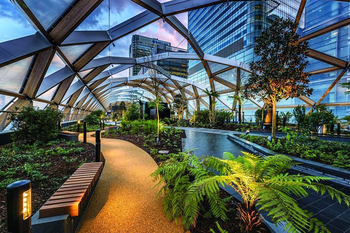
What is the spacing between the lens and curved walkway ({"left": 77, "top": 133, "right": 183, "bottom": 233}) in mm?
2191

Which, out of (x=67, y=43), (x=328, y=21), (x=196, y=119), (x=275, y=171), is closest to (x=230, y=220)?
(x=275, y=171)

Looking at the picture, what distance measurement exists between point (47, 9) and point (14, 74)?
4.36 metres

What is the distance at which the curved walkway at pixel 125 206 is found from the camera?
219 centimetres

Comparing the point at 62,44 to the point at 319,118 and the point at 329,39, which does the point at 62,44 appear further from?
the point at 329,39

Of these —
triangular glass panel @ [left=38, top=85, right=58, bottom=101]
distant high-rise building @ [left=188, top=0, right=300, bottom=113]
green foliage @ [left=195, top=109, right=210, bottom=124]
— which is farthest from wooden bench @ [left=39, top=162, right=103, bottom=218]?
distant high-rise building @ [left=188, top=0, right=300, bottom=113]

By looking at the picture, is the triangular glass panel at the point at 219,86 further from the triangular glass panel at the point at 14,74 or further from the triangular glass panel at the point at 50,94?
the triangular glass panel at the point at 14,74

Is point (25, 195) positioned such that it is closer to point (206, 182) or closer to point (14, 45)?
point (206, 182)

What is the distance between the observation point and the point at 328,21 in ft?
34.3

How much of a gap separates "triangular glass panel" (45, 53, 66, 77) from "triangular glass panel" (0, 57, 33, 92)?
1847 millimetres

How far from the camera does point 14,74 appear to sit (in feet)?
26.2

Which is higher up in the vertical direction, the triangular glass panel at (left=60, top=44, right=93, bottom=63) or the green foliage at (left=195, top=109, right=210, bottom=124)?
the triangular glass panel at (left=60, top=44, right=93, bottom=63)

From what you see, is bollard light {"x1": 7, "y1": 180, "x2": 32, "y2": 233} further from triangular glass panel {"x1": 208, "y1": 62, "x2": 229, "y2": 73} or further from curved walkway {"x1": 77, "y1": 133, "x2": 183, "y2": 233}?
triangular glass panel {"x1": 208, "y1": 62, "x2": 229, "y2": 73}

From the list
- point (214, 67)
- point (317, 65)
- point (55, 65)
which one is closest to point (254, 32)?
point (214, 67)

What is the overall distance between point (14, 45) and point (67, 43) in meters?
2.45
